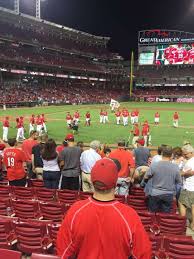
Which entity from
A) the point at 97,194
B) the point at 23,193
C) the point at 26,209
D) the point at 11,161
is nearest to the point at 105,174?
the point at 97,194

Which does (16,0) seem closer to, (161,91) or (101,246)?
(161,91)

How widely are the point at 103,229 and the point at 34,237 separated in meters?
2.98

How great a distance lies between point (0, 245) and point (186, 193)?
4.17m

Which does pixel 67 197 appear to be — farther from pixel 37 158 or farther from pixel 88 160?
pixel 37 158

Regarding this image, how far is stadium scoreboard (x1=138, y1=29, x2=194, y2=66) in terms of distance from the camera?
260 ft

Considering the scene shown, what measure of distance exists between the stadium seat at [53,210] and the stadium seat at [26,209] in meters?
0.10

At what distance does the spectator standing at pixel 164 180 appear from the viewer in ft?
21.9

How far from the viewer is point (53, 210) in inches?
261

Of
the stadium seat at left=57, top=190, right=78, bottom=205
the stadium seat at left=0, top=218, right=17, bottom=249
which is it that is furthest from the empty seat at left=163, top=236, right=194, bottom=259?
the stadium seat at left=57, top=190, right=78, bottom=205

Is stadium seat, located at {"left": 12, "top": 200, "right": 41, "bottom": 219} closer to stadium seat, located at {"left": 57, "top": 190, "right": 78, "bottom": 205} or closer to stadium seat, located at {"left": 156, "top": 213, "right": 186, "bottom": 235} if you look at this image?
stadium seat, located at {"left": 57, "top": 190, "right": 78, "bottom": 205}

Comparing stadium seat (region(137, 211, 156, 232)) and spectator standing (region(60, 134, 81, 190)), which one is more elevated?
spectator standing (region(60, 134, 81, 190))

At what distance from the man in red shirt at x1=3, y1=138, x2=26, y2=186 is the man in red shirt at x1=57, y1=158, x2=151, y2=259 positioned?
19.4 ft

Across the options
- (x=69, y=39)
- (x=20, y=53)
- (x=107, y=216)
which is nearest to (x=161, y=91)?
(x=69, y=39)

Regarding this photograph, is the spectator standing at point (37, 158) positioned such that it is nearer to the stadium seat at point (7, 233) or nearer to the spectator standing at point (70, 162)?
the spectator standing at point (70, 162)
